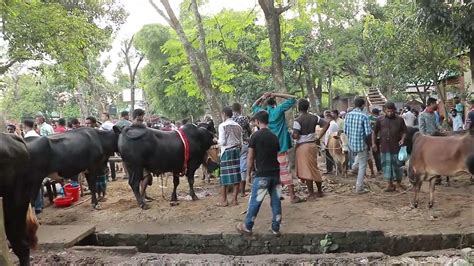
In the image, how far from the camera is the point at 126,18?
19.1 meters

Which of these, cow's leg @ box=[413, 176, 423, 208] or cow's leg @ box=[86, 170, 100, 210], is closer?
cow's leg @ box=[413, 176, 423, 208]

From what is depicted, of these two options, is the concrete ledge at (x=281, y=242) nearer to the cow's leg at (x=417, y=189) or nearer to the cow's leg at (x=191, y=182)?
the cow's leg at (x=417, y=189)

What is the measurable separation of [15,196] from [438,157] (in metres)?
6.02

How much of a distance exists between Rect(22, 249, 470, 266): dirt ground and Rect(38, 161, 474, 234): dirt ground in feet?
3.10

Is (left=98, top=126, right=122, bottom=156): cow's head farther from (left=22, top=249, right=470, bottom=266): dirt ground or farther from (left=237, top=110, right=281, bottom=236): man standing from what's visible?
(left=237, top=110, right=281, bottom=236): man standing

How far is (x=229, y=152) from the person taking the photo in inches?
325

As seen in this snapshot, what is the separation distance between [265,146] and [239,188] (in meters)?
2.91

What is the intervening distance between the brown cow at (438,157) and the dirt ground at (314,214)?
55 cm

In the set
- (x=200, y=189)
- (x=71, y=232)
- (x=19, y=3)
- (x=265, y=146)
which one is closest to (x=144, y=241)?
(x=71, y=232)

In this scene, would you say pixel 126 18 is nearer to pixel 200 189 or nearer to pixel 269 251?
pixel 200 189

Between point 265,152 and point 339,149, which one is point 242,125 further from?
point 339,149

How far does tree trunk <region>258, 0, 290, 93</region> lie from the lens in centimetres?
994

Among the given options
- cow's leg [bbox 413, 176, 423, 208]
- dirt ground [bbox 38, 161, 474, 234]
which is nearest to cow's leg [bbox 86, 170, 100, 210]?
dirt ground [bbox 38, 161, 474, 234]

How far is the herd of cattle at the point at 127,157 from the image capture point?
203 inches
